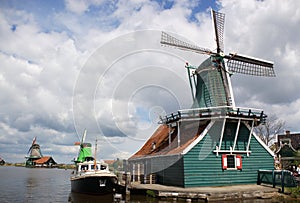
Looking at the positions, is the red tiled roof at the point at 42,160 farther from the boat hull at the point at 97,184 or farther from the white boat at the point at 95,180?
the boat hull at the point at 97,184

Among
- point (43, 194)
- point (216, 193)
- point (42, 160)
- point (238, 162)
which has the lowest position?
point (42, 160)

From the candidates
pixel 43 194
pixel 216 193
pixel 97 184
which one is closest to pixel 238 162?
pixel 216 193

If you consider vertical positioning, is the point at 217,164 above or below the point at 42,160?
above

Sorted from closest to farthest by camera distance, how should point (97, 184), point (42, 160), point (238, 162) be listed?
1. point (238, 162)
2. point (97, 184)
3. point (42, 160)

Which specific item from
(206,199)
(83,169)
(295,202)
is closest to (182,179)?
(206,199)

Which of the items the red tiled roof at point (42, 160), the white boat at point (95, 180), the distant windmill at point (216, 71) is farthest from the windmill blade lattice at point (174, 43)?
the red tiled roof at point (42, 160)

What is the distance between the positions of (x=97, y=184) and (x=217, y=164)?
8.80 m

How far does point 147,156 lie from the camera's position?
25.3m

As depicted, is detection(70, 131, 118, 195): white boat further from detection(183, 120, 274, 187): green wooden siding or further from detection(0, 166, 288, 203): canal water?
detection(183, 120, 274, 187): green wooden siding

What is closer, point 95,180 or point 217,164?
point 217,164

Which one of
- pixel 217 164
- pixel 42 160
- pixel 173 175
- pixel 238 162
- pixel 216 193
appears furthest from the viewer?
pixel 42 160

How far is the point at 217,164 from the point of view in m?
20.4

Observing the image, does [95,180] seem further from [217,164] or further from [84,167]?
[217,164]

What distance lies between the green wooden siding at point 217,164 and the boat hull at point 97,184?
235 inches
